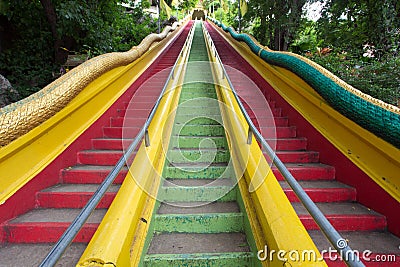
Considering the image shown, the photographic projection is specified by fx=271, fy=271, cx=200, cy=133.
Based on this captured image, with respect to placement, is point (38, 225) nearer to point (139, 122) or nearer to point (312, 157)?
point (139, 122)

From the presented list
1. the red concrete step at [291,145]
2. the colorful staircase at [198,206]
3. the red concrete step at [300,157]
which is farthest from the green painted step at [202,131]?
the red concrete step at [300,157]

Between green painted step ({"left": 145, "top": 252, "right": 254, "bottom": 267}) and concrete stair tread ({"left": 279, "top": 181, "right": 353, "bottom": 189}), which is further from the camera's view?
concrete stair tread ({"left": 279, "top": 181, "right": 353, "bottom": 189})

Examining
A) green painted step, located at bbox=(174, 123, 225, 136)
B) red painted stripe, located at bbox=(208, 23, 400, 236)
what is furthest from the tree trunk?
red painted stripe, located at bbox=(208, 23, 400, 236)

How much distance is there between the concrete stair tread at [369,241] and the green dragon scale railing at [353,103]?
0.68m

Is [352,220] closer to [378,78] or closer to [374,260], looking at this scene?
[374,260]

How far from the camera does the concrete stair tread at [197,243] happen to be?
6.50ft

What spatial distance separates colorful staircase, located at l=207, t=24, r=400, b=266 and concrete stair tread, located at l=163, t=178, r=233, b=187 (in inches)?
20.3

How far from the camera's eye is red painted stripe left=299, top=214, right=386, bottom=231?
205cm

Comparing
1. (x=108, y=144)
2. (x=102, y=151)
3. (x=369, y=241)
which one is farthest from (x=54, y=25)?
(x=369, y=241)

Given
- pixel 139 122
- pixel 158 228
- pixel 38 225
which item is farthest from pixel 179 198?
pixel 139 122

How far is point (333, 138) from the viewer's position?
272 centimetres

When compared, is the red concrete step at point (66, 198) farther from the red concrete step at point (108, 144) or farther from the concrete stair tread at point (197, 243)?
the red concrete step at point (108, 144)

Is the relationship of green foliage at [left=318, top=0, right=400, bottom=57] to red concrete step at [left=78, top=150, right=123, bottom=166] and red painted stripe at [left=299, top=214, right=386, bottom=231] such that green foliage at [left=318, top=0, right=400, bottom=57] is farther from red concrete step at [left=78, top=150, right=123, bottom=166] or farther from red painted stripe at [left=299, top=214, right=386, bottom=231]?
red concrete step at [left=78, top=150, right=123, bottom=166]

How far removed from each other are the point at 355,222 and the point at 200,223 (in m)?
1.20
